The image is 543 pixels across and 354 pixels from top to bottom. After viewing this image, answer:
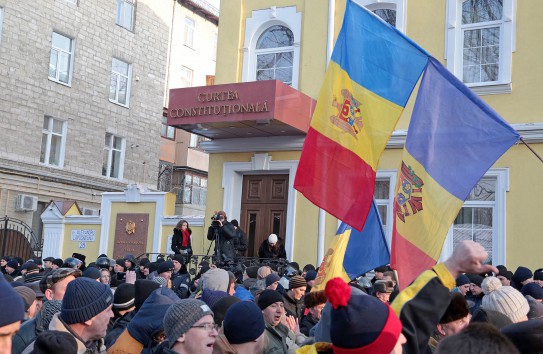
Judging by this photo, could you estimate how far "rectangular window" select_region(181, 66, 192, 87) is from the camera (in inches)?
1571

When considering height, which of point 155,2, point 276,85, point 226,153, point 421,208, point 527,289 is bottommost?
point 527,289

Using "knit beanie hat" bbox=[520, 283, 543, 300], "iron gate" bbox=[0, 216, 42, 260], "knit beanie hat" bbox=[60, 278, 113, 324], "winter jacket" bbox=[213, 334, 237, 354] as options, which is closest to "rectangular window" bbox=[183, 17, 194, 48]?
"iron gate" bbox=[0, 216, 42, 260]

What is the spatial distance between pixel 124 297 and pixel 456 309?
339 centimetres

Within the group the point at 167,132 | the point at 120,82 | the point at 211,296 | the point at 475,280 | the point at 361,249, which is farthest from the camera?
the point at 167,132

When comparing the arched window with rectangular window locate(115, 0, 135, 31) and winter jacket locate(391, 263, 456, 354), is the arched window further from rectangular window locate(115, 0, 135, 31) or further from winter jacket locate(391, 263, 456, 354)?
winter jacket locate(391, 263, 456, 354)

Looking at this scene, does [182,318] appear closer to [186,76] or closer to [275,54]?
[275,54]

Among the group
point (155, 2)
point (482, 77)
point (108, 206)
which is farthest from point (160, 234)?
point (155, 2)

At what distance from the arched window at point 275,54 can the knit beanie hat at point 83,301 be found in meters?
15.1

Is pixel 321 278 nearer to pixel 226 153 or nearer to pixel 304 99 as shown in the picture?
pixel 304 99

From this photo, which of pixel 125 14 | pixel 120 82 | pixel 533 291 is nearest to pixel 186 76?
pixel 125 14

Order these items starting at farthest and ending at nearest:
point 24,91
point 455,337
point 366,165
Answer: point 24,91, point 366,165, point 455,337

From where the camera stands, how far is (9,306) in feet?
11.2

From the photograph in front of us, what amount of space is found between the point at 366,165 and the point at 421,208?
0.95 meters

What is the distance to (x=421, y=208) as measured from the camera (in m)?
7.23
